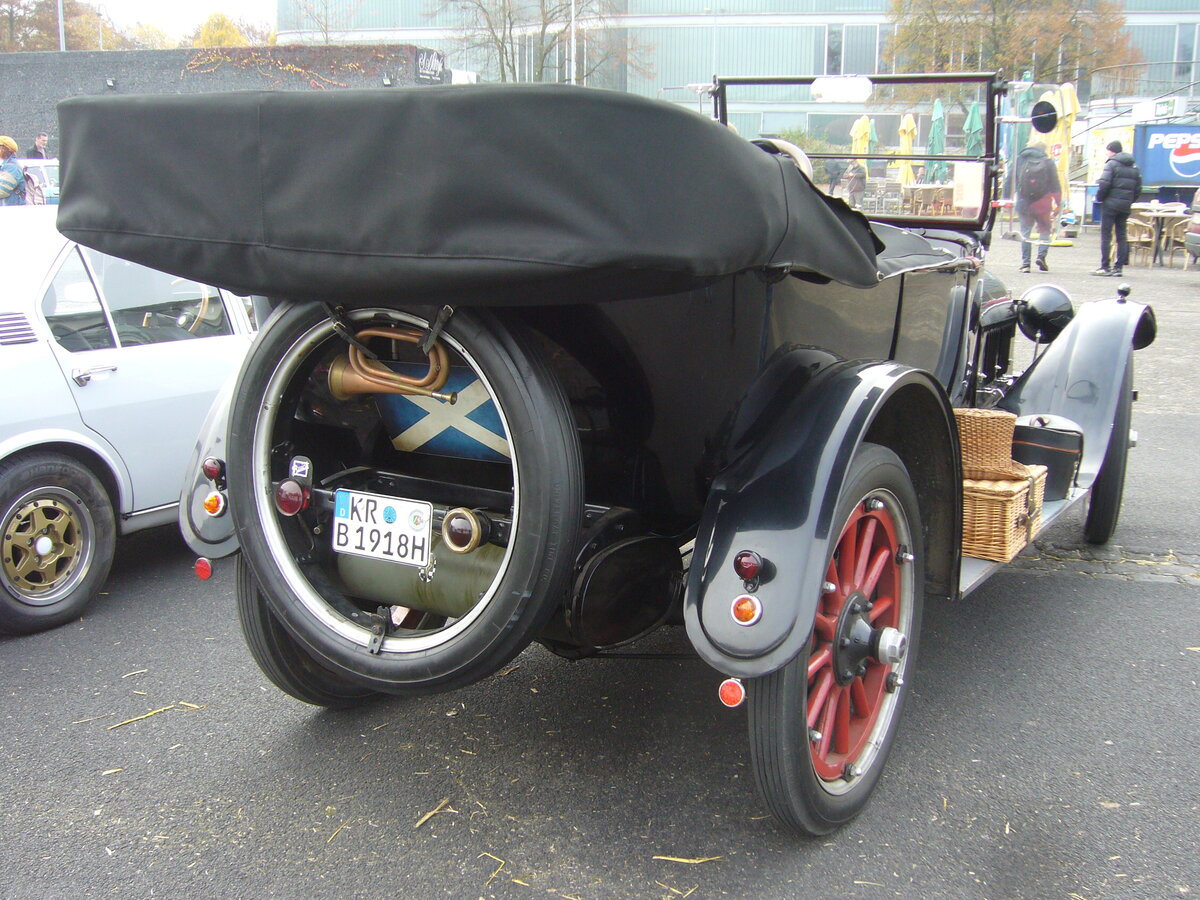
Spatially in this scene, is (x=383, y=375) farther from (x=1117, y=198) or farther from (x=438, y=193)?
(x=1117, y=198)

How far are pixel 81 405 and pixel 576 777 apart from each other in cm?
255

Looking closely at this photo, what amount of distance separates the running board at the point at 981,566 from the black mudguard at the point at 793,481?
186 millimetres

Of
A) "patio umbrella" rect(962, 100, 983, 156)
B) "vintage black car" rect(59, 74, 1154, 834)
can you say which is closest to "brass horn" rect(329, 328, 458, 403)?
"vintage black car" rect(59, 74, 1154, 834)

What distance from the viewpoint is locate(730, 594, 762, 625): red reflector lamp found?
218cm

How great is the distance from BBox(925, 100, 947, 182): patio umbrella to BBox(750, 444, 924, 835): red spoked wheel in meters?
2.22

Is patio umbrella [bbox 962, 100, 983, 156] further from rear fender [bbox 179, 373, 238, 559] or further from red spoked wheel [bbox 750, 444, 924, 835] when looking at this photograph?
rear fender [bbox 179, 373, 238, 559]

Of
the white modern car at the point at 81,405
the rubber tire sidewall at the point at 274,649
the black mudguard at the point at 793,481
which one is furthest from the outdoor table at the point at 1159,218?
the rubber tire sidewall at the point at 274,649

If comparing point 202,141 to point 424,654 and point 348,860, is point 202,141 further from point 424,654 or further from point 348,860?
point 348,860

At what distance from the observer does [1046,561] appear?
15.0 ft

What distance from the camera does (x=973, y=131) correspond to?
436 cm

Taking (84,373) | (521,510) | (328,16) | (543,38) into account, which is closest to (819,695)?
(521,510)

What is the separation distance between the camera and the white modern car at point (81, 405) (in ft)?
12.6

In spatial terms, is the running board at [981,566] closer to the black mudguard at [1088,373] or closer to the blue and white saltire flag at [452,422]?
the black mudguard at [1088,373]

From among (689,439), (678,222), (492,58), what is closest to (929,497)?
(689,439)
